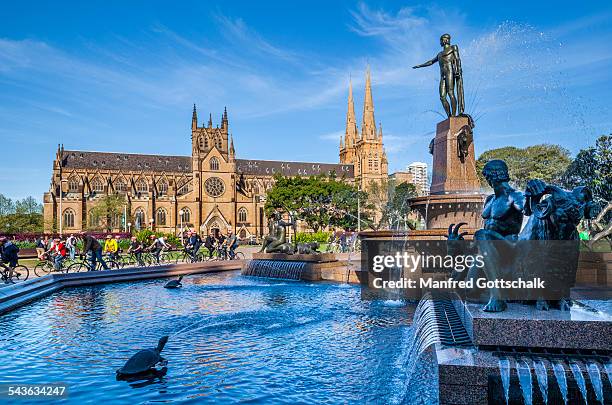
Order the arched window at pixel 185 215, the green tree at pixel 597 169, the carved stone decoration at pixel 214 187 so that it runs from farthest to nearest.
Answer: the carved stone decoration at pixel 214 187, the arched window at pixel 185 215, the green tree at pixel 597 169

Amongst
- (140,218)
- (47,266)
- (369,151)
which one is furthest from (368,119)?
(47,266)

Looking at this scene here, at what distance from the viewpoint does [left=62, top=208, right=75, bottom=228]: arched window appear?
308 feet

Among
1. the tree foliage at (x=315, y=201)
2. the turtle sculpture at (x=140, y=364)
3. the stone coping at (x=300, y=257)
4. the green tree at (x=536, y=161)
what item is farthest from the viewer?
the tree foliage at (x=315, y=201)

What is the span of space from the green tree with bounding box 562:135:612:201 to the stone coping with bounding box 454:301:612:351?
29347mm

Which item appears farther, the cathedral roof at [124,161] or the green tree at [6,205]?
the green tree at [6,205]

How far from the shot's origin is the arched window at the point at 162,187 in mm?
105875

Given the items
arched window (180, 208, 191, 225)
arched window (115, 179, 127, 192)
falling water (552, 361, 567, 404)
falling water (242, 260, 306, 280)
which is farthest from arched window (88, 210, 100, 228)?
falling water (552, 361, 567, 404)

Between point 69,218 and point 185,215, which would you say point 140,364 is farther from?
point 69,218

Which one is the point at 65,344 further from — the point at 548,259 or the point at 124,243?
the point at 124,243

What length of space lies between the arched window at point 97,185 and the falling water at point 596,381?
109 meters

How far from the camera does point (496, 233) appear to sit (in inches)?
232

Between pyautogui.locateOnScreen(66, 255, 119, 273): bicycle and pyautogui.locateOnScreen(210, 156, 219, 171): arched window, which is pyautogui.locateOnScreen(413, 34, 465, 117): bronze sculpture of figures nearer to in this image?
pyautogui.locateOnScreen(66, 255, 119, 273): bicycle

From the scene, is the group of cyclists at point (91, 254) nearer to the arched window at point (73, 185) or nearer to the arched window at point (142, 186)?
the arched window at point (142, 186)

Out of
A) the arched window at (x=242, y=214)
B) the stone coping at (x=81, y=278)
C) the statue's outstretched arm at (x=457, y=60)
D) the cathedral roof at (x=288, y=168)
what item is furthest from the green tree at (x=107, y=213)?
the statue's outstretched arm at (x=457, y=60)
